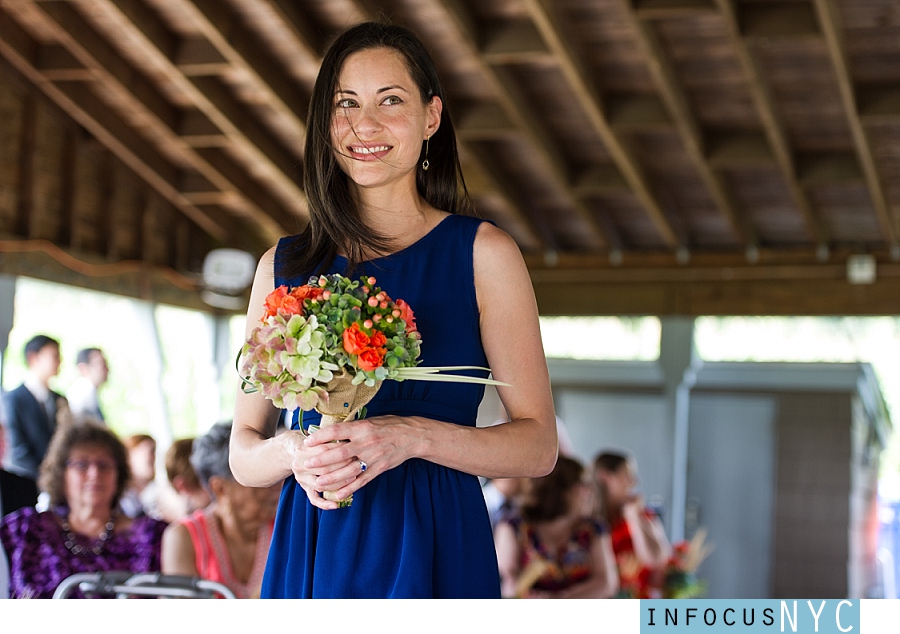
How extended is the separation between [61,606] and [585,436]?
7501 millimetres

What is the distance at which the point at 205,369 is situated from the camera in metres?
8.70

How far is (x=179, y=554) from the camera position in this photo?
11.7 ft

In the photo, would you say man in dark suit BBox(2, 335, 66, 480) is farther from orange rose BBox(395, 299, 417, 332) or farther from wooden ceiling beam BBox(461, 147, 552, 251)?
orange rose BBox(395, 299, 417, 332)

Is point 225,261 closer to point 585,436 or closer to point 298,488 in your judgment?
point 585,436

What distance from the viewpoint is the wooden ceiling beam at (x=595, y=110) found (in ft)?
18.1

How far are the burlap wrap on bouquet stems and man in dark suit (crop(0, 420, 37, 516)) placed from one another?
3210mm

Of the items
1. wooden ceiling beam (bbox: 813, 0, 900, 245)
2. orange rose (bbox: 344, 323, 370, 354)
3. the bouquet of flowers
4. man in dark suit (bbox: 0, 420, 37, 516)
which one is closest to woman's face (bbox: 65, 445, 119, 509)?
man in dark suit (bbox: 0, 420, 37, 516)

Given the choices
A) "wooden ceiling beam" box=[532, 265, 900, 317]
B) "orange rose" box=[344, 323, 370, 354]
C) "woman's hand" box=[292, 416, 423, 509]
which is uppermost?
"wooden ceiling beam" box=[532, 265, 900, 317]

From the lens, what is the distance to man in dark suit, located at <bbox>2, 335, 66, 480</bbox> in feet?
18.8

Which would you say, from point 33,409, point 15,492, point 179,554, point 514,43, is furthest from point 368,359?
point 33,409

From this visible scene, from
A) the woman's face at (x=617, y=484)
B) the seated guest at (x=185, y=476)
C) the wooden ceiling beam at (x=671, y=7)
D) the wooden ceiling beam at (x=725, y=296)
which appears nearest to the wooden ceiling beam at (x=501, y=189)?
the wooden ceiling beam at (x=725, y=296)

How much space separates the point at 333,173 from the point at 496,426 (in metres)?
0.42

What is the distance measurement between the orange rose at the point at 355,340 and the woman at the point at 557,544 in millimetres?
4029

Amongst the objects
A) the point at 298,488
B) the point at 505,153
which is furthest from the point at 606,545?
the point at 298,488
